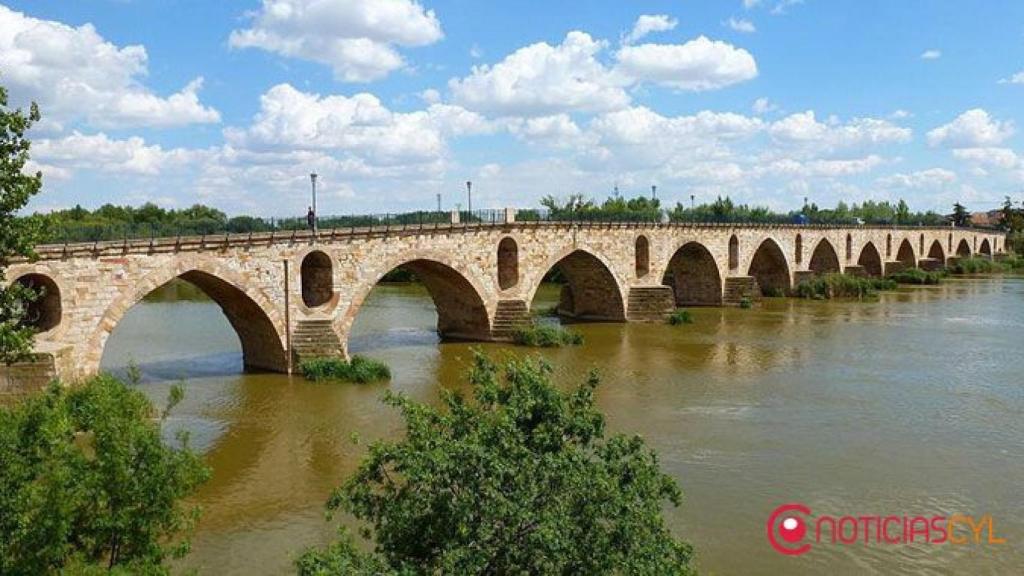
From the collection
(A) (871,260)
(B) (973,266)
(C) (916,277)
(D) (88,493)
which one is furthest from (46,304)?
(B) (973,266)

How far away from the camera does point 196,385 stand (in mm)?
24219

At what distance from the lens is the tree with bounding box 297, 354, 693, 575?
286 inches

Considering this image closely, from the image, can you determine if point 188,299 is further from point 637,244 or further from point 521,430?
point 521,430

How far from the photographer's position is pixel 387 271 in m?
28.7

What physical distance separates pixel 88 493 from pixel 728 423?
15249 mm

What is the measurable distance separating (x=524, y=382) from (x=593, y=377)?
3.43ft

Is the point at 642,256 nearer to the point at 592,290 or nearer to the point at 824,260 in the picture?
the point at 592,290

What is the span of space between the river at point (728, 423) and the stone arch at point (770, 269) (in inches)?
643

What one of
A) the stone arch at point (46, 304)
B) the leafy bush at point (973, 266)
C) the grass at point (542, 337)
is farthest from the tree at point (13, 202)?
the leafy bush at point (973, 266)

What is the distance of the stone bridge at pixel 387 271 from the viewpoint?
20.3 metres

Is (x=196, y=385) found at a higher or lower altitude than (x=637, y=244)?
lower

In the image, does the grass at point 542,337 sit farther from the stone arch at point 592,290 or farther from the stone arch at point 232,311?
the stone arch at point 232,311

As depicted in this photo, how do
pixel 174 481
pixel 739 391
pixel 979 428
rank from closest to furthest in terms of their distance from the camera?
pixel 174 481
pixel 979 428
pixel 739 391

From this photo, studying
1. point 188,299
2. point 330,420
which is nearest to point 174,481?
point 330,420
